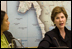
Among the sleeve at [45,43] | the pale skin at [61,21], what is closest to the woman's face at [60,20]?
the pale skin at [61,21]

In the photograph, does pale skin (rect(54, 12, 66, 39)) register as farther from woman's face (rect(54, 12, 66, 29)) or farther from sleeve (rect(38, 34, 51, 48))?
sleeve (rect(38, 34, 51, 48))

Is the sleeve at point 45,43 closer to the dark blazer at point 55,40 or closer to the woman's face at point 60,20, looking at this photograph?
the dark blazer at point 55,40

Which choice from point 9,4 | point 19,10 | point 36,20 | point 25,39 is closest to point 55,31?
point 36,20

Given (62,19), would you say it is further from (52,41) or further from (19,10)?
(19,10)

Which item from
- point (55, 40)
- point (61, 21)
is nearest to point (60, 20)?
point (61, 21)

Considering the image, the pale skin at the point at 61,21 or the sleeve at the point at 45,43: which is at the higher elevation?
the pale skin at the point at 61,21

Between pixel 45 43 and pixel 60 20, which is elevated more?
pixel 60 20

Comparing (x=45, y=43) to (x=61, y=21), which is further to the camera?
(x=61, y=21)

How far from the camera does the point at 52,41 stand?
0.82 m

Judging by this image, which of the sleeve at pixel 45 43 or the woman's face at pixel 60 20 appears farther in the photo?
the woman's face at pixel 60 20

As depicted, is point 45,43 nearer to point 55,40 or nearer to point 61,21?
point 55,40

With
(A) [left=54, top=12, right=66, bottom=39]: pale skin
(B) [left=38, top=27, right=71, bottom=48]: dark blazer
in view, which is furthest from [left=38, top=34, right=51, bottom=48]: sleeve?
(A) [left=54, top=12, right=66, bottom=39]: pale skin

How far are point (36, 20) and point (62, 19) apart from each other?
695 mm

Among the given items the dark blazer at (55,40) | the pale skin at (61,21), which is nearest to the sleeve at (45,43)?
the dark blazer at (55,40)
